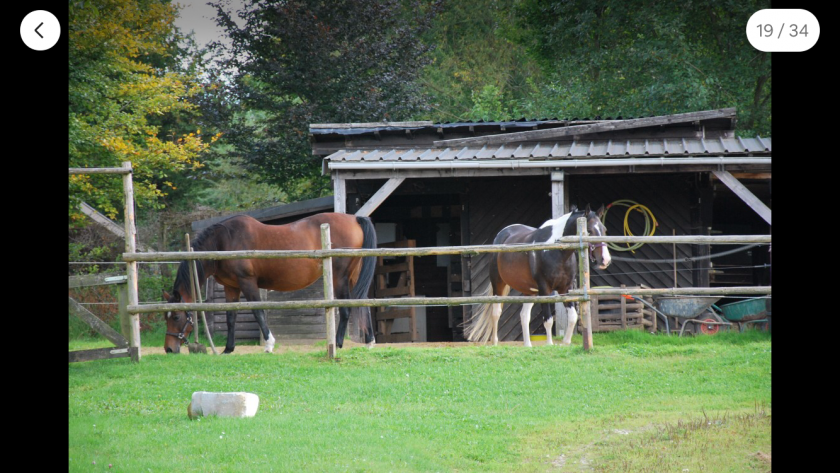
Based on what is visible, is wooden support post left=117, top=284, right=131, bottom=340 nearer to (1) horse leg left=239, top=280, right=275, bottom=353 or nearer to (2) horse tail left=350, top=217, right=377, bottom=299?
(1) horse leg left=239, top=280, right=275, bottom=353

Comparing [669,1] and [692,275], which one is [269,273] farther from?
[669,1]

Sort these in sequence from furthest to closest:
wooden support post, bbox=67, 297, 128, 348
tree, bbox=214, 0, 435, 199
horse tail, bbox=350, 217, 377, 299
Answer: tree, bbox=214, 0, 435, 199, horse tail, bbox=350, 217, 377, 299, wooden support post, bbox=67, 297, 128, 348

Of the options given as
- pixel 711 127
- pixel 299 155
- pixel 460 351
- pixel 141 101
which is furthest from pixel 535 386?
pixel 299 155

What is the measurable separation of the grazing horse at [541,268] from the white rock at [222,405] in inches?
172

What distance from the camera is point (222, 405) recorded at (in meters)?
6.11

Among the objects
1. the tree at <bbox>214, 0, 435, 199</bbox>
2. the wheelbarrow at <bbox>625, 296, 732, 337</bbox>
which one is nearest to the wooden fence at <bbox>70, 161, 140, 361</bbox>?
the wheelbarrow at <bbox>625, 296, 732, 337</bbox>

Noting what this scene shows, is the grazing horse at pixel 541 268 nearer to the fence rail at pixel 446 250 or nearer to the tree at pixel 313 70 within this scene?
the fence rail at pixel 446 250

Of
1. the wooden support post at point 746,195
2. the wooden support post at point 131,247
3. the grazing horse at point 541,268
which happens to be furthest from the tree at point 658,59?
the wooden support post at point 131,247

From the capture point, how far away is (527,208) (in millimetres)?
12992

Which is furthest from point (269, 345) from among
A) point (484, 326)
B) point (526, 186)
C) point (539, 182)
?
point (539, 182)

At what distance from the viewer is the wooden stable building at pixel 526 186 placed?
10820 millimetres

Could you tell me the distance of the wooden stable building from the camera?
10820mm
